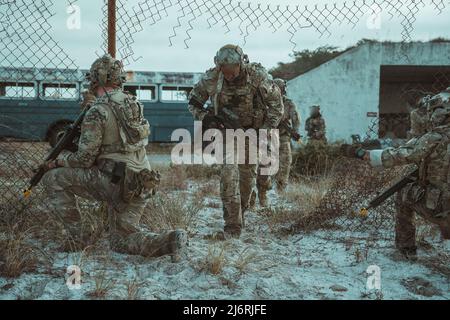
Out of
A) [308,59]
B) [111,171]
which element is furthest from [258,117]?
[308,59]

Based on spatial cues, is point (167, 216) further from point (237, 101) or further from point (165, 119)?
point (165, 119)

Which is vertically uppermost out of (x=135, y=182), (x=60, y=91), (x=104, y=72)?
(x=60, y=91)

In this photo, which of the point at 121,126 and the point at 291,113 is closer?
the point at 121,126

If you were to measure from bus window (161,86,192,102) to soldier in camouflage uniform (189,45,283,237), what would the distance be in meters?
10.1

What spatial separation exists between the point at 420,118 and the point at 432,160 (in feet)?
1.05

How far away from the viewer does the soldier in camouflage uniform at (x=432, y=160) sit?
9.89 ft

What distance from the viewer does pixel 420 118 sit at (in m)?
3.23

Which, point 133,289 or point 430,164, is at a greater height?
point 430,164

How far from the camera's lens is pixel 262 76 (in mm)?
4121

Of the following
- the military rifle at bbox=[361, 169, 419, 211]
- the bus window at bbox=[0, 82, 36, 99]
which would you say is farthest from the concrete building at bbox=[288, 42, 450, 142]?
the military rifle at bbox=[361, 169, 419, 211]

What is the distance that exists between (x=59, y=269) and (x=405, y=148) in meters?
2.30

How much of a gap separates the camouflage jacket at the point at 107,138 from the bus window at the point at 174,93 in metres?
10.9

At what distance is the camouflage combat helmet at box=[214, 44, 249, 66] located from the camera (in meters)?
3.84

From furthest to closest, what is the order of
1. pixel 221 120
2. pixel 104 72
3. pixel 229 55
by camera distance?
pixel 221 120 < pixel 229 55 < pixel 104 72
